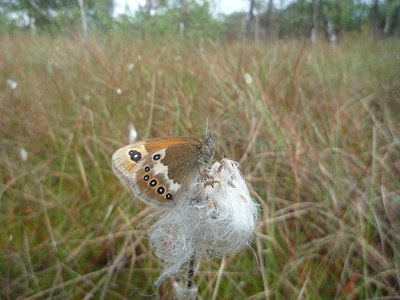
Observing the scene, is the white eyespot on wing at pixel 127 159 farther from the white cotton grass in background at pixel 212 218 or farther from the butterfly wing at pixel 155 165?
the white cotton grass in background at pixel 212 218

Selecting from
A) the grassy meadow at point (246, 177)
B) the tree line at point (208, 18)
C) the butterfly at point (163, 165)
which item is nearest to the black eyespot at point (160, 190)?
the butterfly at point (163, 165)

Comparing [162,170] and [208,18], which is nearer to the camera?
[162,170]

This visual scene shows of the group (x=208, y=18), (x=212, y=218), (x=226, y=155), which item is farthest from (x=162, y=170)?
(x=208, y=18)

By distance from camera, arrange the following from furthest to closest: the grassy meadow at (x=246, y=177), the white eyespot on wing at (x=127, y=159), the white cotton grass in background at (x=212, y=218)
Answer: the grassy meadow at (x=246, y=177), the white eyespot on wing at (x=127, y=159), the white cotton grass in background at (x=212, y=218)

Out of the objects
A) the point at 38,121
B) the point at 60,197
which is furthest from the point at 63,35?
the point at 60,197

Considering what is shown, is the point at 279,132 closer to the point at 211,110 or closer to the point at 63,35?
the point at 211,110

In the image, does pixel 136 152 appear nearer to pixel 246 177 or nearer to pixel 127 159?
pixel 127 159

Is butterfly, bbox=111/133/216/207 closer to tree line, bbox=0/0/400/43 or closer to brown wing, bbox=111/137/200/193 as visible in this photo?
brown wing, bbox=111/137/200/193
